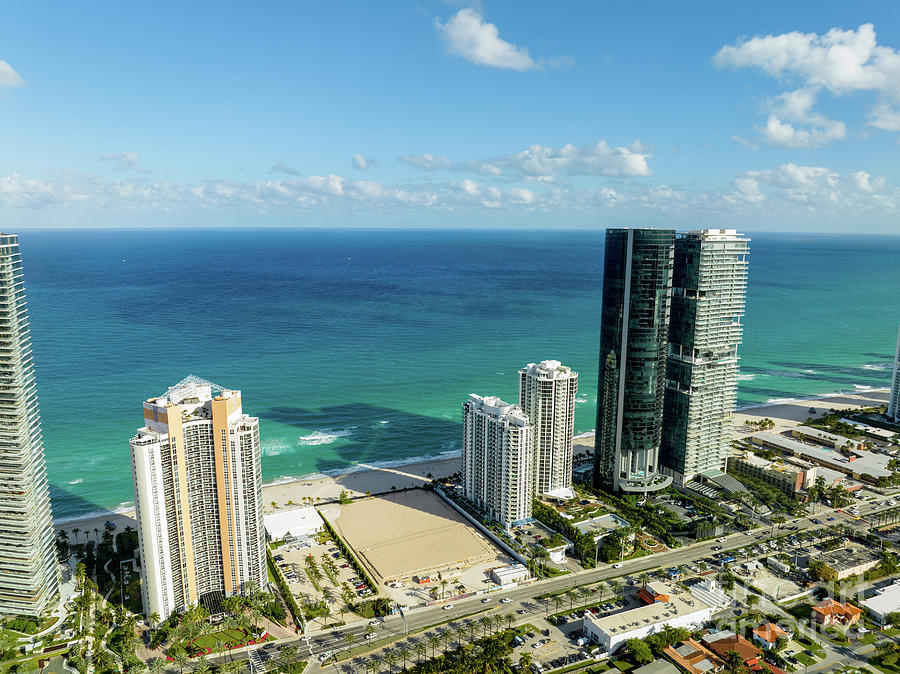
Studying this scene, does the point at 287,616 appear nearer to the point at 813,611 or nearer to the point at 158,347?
the point at 813,611

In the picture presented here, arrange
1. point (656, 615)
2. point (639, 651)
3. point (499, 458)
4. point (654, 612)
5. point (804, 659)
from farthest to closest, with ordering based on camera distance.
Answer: point (499, 458) < point (654, 612) < point (656, 615) < point (804, 659) < point (639, 651)

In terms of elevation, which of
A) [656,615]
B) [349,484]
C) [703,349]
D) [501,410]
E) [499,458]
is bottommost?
[349,484]

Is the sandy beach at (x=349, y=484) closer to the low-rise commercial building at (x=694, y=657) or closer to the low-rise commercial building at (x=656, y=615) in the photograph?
the low-rise commercial building at (x=656, y=615)

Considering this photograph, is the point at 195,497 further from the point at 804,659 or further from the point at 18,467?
the point at 804,659

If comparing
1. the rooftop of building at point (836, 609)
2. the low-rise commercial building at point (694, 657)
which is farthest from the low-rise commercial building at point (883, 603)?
the low-rise commercial building at point (694, 657)

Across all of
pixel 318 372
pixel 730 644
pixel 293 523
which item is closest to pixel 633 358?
pixel 730 644

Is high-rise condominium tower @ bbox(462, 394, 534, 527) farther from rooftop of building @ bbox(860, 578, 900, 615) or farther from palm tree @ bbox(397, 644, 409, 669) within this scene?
rooftop of building @ bbox(860, 578, 900, 615)

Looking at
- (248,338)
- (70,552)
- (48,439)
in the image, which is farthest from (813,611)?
(248,338)
